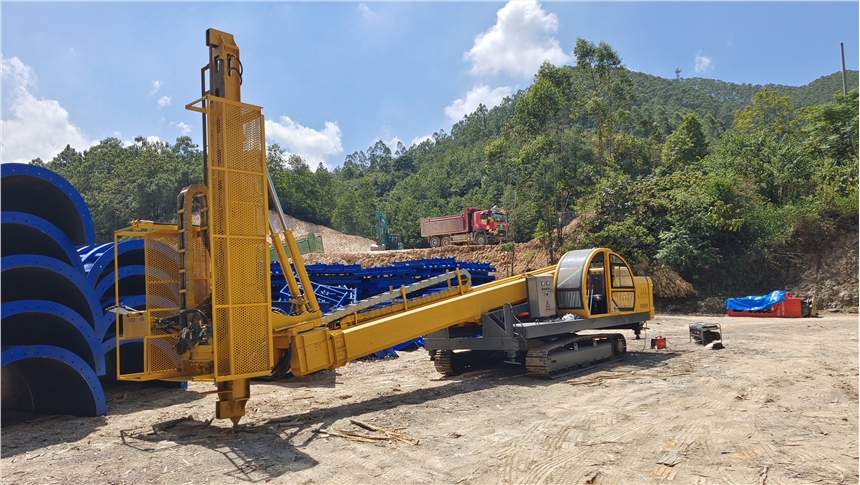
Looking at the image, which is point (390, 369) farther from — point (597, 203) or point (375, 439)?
point (597, 203)

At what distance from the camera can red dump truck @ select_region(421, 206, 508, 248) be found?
117 ft

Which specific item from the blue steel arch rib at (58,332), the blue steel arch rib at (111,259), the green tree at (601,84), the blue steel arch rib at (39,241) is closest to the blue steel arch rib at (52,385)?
the blue steel arch rib at (58,332)

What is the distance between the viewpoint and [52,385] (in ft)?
27.0

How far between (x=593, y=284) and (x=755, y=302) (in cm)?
1360

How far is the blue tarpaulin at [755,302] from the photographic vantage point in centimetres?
2144

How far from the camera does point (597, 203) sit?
2759 cm

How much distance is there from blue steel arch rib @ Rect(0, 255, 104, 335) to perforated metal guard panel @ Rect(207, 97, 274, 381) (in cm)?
287

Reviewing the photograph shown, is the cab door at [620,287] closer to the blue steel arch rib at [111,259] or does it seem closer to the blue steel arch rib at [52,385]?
the blue steel arch rib at [111,259]

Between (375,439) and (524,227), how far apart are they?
29.1 meters

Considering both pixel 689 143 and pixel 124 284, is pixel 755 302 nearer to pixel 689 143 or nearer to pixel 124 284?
pixel 689 143

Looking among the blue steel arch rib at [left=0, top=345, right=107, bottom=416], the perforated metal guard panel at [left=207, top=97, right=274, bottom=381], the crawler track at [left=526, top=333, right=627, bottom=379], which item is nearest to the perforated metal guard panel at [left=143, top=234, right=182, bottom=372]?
the perforated metal guard panel at [left=207, top=97, right=274, bottom=381]

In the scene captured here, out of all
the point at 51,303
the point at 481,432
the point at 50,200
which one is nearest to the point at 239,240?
the point at 51,303

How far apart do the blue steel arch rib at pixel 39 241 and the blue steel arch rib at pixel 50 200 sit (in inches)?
10.8

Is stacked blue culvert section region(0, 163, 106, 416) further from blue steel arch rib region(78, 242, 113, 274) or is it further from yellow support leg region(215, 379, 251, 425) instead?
yellow support leg region(215, 379, 251, 425)
